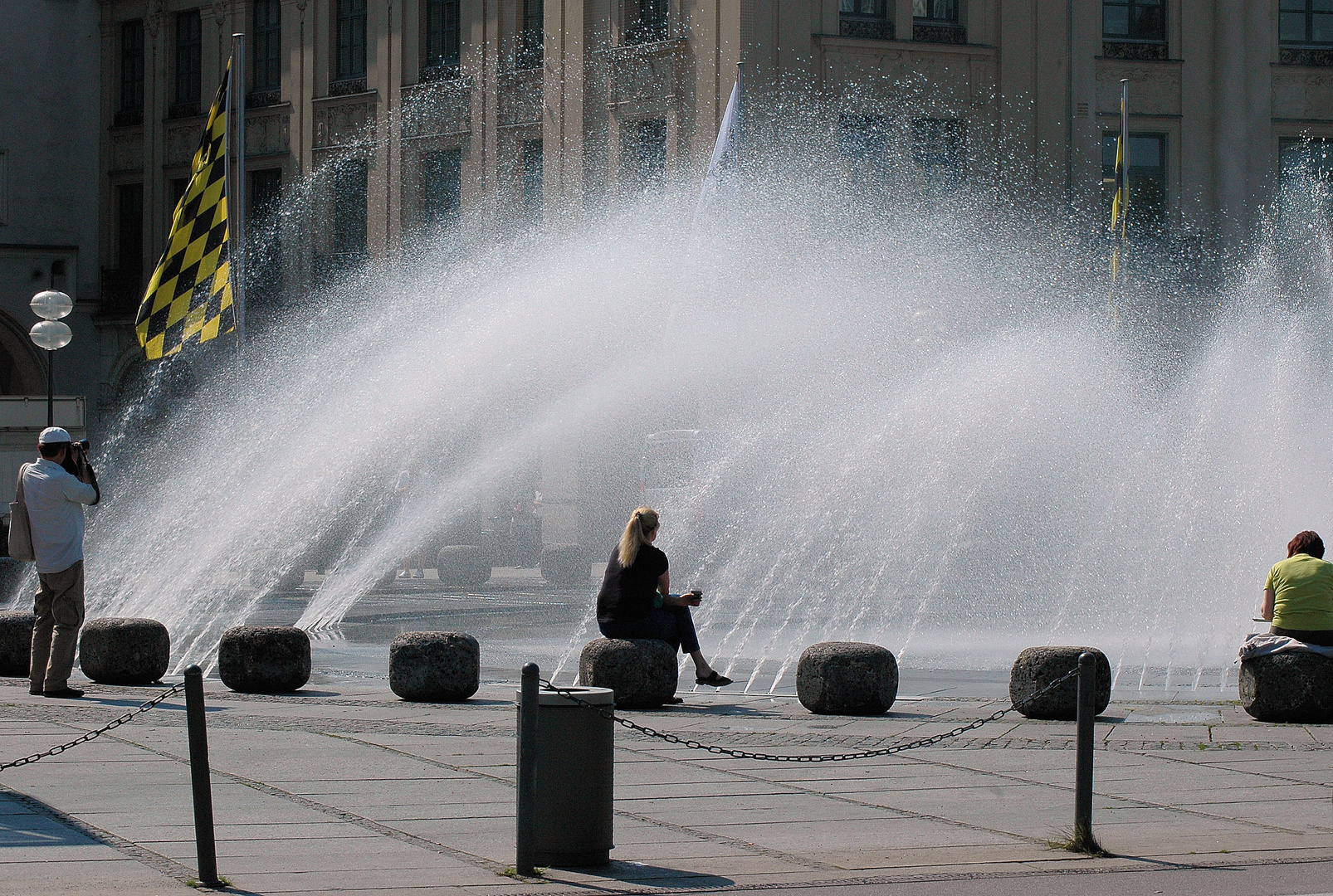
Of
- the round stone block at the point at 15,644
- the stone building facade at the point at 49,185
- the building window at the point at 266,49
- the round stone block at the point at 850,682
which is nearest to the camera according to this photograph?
the round stone block at the point at 850,682

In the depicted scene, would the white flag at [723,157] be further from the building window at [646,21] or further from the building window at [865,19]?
the building window at [646,21]

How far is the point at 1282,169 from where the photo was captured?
33.6 m

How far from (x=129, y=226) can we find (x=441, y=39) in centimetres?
1053

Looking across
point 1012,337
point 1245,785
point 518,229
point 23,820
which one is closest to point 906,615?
point 1012,337

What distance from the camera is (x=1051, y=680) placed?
1075 cm

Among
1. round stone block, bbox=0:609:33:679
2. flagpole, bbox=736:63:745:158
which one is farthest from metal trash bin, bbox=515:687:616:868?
flagpole, bbox=736:63:745:158

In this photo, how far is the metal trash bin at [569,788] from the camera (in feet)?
22.5

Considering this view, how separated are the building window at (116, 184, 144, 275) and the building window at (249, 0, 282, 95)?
4.50 metres

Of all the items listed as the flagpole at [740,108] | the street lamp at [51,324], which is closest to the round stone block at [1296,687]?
the flagpole at [740,108]

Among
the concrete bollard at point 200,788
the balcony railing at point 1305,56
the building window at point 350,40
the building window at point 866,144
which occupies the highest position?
A: the building window at point 350,40

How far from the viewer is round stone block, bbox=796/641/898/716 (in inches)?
443

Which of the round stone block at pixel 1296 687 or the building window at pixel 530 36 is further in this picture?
the building window at pixel 530 36

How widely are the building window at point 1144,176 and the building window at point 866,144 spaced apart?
4.65 metres

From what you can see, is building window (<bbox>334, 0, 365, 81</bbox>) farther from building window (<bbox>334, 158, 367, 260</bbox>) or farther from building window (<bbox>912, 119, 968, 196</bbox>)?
building window (<bbox>912, 119, 968, 196</bbox>)
